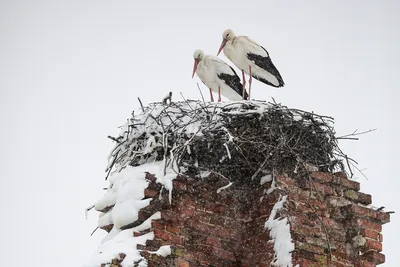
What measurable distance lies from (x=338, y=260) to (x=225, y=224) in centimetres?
97

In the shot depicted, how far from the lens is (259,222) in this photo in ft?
20.0

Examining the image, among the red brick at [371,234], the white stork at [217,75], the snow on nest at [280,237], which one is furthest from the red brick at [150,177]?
the white stork at [217,75]

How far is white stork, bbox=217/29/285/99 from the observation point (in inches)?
392

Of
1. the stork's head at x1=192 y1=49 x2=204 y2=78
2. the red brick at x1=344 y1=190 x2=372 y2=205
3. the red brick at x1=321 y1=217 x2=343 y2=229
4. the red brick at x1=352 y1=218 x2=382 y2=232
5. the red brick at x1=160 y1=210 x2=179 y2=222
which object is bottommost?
the red brick at x1=160 y1=210 x2=179 y2=222

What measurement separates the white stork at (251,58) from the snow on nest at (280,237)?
4284mm

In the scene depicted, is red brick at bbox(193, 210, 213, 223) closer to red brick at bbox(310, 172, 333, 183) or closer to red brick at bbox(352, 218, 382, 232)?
red brick at bbox(310, 172, 333, 183)

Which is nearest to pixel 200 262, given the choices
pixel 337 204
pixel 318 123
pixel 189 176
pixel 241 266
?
Answer: pixel 241 266

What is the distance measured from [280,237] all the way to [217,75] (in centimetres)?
454

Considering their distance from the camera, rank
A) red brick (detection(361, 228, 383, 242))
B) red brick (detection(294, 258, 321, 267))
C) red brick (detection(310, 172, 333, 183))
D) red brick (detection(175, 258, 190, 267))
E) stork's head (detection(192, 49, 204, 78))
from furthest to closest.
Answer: stork's head (detection(192, 49, 204, 78)), red brick (detection(310, 172, 333, 183)), red brick (detection(361, 228, 383, 242)), red brick (detection(175, 258, 190, 267)), red brick (detection(294, 258, 321, 267))

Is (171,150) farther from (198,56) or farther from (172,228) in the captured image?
(198,56)

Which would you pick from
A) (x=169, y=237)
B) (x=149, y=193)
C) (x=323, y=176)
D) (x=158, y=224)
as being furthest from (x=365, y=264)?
(x=149, y=193)

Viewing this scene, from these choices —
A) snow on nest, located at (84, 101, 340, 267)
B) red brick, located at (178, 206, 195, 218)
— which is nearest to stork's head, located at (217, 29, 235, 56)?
snow on nest, located at (84, 101, 340, 267)

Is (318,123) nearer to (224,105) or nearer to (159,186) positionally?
(224,105)

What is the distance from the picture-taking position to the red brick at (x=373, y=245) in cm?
588
